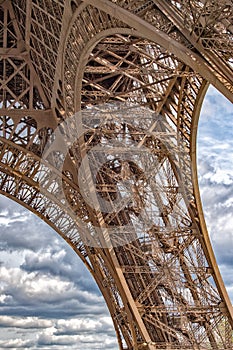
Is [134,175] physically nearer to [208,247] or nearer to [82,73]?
[208,247]

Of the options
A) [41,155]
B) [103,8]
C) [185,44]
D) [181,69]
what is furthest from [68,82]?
[185,44]

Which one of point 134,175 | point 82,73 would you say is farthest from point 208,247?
point 82,73

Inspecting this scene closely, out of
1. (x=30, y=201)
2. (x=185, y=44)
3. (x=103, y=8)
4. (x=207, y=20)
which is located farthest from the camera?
(x=30, y=201)

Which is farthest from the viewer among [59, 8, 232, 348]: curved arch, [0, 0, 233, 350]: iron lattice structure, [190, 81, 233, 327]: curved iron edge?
[190, 81, 233, 327]: curved iron edge

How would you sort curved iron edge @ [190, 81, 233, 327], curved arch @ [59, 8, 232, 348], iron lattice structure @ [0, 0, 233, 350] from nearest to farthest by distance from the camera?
curved arch @ [59, 8, 232, 348] < iron lattice structure @ [0, 0, 233, 350] < curved iron edge @ [190, 81, 233, 327]

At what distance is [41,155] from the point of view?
22359mm

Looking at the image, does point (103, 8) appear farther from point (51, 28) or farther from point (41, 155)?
point (41, 155)

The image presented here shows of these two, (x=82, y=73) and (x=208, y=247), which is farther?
(x=208, y=247)

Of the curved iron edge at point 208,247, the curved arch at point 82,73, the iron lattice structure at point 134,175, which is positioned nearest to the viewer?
the curved arch at point 82,73

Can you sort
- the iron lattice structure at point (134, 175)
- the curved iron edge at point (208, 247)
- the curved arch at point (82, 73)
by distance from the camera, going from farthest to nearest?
the curved iron edge at point (208, 247)
the iron lattice structure at point (134, 175)
the curved arch at point (82, 73)

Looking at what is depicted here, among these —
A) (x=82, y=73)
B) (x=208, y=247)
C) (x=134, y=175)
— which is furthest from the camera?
(x=134, y=175)

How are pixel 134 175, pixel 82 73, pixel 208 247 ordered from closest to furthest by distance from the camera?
pixel 82 73 → pixel 208 247 → pixel 134 175

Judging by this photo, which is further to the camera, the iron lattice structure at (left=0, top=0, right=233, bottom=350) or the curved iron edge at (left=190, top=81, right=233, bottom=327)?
the curved iron edge at (left=190, top=81, right=233, bottom=327)

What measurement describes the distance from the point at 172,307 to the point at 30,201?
8.14 meters
